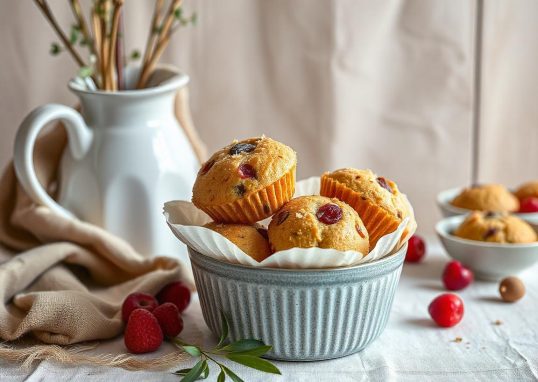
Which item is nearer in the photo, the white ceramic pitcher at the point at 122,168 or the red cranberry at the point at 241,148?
the red cranberry at the point at 241,148

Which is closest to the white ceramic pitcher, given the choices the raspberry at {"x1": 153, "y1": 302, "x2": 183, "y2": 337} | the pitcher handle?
the pitcher handle

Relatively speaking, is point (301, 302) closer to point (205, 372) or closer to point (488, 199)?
point (205, 372)

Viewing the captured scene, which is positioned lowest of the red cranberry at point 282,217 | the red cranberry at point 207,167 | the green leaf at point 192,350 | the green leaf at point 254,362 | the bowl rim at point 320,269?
the green leaf at point 254,362

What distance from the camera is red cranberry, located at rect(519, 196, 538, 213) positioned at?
1.31 meters

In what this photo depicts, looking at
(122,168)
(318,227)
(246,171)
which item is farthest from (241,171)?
(122,168)

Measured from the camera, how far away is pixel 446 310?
101cm

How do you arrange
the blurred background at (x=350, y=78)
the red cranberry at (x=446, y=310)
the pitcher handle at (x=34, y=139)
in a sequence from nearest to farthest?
the red cranberry at (x=446, y=310) < the pitcher handle at (x=34, y=139) < the blurred background at (x=350, y=78)

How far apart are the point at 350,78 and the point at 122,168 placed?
0.58 meters

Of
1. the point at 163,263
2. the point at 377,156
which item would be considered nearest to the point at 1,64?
the point at 163,263

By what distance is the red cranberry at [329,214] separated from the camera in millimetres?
863

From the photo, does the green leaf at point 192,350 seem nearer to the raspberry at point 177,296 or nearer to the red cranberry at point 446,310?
the raspberry at point 177,296

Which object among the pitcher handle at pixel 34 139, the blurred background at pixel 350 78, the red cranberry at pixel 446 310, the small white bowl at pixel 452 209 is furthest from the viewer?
the blurred background at pixel 350 78

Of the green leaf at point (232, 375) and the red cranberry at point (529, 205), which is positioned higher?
the green leaf at point (232, 375)

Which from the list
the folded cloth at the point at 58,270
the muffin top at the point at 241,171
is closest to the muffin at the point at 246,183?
the muffin top at the point at 241,171
